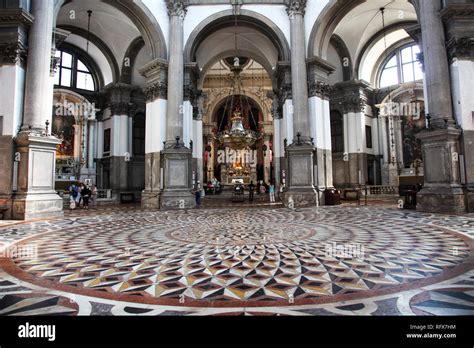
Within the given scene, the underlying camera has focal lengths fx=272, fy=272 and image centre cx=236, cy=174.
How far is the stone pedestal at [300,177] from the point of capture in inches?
452

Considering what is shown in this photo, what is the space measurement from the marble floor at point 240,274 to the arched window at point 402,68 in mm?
16773

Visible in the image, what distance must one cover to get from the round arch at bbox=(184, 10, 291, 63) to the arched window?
389 inches

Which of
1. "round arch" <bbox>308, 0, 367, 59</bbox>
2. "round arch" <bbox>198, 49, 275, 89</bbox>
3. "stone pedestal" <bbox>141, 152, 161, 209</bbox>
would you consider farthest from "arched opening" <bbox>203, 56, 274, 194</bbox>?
"stone pedestal" <bbox>141, 152, 161, 209</bbox>

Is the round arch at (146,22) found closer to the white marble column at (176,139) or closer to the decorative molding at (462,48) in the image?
the white marble column at (176,139)

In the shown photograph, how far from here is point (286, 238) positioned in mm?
4746

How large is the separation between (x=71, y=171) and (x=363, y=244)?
1854 cm

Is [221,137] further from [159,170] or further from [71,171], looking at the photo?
[71,171]

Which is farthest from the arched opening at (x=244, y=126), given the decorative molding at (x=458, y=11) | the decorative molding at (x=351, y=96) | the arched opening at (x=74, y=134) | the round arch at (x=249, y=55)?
the decorative molding at (x=458, y=11)

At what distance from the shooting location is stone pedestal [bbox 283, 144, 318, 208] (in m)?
11.5

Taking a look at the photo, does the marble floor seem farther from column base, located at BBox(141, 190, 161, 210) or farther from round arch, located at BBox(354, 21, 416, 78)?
round arch, located at BBox(354, 21, 416, 78)

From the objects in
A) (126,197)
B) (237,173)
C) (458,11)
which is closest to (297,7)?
(458,11)
